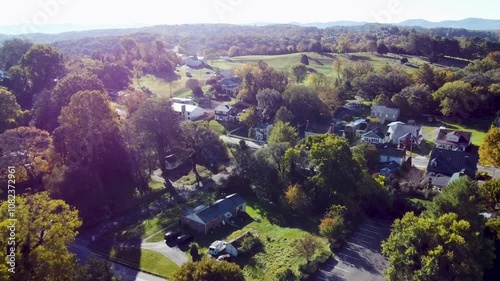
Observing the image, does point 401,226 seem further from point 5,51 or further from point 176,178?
point 5,51

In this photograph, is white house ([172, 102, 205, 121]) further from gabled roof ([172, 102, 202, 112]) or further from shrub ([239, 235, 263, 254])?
shrub ([239, 235, 263, 254])

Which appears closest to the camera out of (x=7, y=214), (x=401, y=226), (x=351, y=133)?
(x=7, y=214)

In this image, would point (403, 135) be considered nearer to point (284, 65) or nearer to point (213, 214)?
point (213, 214)

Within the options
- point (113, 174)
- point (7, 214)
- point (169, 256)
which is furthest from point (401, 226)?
point (113, 174)

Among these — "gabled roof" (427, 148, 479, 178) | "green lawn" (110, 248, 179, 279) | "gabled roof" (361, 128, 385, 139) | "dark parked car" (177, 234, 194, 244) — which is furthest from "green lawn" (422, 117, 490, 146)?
"green lawn" (110, 248, 179, 279)

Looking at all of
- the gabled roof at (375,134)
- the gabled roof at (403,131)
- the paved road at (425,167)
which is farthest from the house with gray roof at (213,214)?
the gabled roof at (403,131)

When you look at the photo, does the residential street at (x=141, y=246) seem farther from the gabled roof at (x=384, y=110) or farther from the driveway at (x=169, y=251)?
the gabled roof at (x=384, y=110)

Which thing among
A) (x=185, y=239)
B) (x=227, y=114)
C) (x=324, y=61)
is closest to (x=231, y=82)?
(x=227, y=114)
